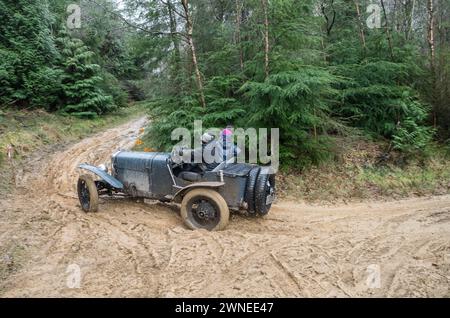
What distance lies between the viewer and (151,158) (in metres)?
6.84

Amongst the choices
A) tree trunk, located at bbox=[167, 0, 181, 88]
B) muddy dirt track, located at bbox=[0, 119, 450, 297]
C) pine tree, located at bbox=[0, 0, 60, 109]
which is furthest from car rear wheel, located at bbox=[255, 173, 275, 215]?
pine tree, located at bbox=[0, 0, 60, 109]

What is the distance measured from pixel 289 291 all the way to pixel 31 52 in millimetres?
14951

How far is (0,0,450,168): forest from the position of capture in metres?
8.59

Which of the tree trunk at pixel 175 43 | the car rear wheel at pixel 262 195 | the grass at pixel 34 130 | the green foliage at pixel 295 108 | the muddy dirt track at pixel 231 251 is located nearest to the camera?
the muddy dirt track at pixel 231 251

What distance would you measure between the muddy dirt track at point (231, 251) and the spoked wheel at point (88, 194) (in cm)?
19

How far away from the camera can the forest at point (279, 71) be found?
8.59m

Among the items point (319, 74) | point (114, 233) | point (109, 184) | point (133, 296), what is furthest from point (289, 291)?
point (319, 74)

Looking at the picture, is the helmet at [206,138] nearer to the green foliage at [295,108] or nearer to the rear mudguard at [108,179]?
the rear mudguard at [108,179]

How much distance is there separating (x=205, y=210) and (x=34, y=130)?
373 inches

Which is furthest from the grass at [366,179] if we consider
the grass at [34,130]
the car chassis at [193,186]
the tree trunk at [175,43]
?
the grass at [34,130]

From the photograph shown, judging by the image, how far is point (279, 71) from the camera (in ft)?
27.5

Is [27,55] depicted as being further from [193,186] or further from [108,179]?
[193,186]

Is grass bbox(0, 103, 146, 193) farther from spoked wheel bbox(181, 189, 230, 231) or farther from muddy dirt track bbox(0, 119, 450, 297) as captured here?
spoked wheel bbox(181, 189, 230, 231)

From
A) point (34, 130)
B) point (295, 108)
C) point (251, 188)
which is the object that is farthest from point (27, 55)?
point (251, 188)
